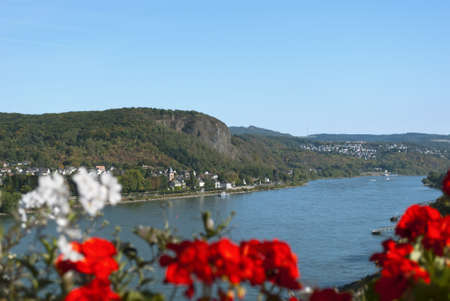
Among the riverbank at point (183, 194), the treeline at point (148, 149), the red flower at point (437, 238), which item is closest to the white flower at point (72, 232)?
the red flower at point (437, 238)

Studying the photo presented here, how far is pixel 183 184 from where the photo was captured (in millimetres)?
62531

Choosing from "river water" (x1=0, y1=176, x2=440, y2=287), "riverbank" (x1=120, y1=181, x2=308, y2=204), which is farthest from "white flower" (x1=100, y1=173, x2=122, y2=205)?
"riverbank" (x1=120, y1=181, x2=308, y2=204)

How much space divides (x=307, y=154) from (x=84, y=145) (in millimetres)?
61627

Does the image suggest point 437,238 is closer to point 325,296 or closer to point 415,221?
point 415,221

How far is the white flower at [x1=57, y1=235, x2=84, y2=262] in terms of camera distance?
1.66 m

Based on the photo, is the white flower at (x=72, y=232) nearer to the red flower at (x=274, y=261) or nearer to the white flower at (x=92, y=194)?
the white flower at (x=92, y=194)

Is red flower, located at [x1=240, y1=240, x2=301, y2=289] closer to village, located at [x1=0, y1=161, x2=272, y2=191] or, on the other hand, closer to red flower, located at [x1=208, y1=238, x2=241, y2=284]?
red flower, located at [x1=208, y1=238, x2=241, y2=284]

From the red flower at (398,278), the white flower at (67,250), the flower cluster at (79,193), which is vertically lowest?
the red flower at (398,278)

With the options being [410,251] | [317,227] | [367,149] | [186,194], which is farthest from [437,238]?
[367,149]

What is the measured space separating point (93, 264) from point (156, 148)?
78.1m

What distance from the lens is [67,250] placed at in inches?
66.1

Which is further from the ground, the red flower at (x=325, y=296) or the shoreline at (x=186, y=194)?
the red flower at (x=325, y=296)

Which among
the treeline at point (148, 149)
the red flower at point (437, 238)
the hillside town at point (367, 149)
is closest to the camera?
the red flower at point (437, 238)

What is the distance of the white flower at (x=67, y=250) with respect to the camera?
65.5 inches
